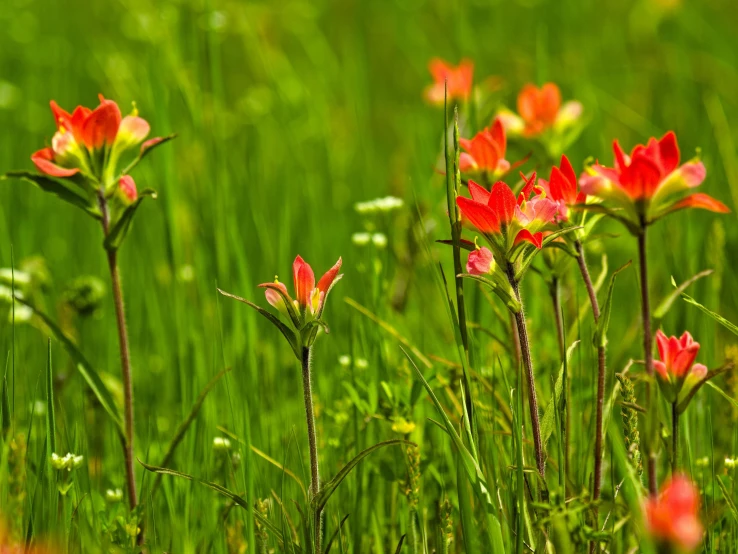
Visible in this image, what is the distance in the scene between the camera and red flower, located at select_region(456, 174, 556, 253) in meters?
1.20

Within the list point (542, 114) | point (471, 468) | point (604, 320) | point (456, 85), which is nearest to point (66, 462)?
point (471, 468)

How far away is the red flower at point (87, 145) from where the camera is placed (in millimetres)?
1445

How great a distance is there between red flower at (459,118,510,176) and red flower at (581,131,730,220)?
0.52 meters

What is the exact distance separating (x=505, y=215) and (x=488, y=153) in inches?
19.7

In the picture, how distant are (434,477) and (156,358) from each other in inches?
44.3

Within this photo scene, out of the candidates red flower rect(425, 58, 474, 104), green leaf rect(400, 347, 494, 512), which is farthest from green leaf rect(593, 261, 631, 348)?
red flower rect(425, 58, 474, 104)

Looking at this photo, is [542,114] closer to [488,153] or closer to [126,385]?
[488,153]

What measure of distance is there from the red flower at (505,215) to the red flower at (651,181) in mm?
93

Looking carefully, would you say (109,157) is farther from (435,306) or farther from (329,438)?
(435,306)

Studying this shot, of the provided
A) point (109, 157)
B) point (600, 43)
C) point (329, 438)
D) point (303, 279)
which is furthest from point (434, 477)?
point (600, 43)

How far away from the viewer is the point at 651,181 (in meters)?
1.12

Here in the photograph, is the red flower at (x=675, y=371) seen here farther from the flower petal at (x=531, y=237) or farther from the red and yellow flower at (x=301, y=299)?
the red and yellow flower at (x=301, y=299)

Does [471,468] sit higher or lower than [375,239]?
lower

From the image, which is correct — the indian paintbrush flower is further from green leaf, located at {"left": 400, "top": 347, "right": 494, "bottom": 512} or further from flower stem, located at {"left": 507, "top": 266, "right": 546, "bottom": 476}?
green leaf, located at {"left": 400, "top": 347, "right": 494, "bottom": 512}
